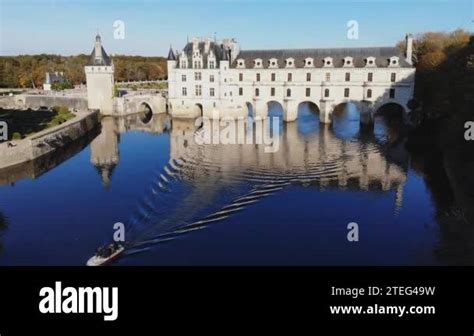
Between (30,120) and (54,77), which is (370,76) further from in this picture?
(54,77)

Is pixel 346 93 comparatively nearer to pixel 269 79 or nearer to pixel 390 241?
pixel 269 79

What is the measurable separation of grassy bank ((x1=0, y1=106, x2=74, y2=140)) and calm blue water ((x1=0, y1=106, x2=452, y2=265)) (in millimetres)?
4923

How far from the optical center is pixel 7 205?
19531 mm

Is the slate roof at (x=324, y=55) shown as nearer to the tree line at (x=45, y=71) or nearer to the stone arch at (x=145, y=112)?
the stone arch at (x=145, y=112)

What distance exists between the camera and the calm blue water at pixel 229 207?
14.7 meters

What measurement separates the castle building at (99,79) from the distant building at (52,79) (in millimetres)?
18492

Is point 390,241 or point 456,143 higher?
point 456,143

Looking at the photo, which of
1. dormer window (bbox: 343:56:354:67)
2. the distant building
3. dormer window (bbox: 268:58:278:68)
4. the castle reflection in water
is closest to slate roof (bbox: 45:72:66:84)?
the distant building

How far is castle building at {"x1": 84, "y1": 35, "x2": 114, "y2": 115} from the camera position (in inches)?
1832

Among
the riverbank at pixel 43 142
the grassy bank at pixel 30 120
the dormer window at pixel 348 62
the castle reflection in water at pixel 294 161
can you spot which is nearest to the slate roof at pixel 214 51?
the castle reflection in water at pixel 294 161

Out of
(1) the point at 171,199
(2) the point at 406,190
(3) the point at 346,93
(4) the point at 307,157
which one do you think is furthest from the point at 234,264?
(3) the point at 346,93

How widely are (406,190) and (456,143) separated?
8010 millimetres

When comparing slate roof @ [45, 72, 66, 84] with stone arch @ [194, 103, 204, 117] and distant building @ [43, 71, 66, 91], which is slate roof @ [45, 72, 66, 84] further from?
stone arch @ [194, 103, 204, 117]

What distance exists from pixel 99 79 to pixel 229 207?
33.4m
